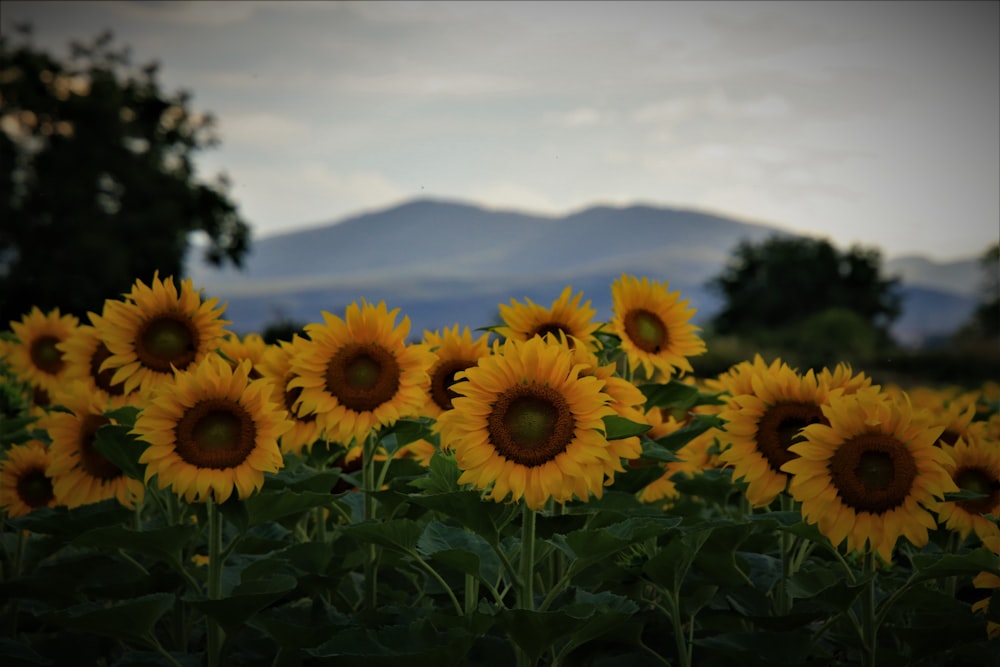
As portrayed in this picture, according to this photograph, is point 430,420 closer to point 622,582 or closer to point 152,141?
point 622,582

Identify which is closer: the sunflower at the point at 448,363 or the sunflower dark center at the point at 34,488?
the sunflower at the point at 448,363

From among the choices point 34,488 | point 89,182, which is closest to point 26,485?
point 34,488

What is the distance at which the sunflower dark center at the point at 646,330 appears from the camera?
431 cm

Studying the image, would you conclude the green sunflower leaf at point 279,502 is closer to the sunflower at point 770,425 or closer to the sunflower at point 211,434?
the sunflower at point 211,434

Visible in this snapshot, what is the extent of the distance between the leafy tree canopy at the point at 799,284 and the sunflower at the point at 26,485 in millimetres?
72988

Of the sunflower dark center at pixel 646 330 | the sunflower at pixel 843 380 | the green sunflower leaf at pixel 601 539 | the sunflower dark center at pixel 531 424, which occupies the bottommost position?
the green sunflower leaf at pixel 601 539

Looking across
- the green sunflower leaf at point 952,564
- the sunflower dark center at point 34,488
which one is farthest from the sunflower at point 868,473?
the sunflower dark center at point 34,488

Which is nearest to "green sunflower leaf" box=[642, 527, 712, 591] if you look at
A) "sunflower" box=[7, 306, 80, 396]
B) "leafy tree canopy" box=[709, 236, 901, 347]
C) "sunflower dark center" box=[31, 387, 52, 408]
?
"sunflower" box=[7, 306, 80, 396]

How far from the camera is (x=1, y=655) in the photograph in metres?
3.69

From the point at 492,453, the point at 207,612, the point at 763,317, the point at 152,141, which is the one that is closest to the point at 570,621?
the point at 492,453

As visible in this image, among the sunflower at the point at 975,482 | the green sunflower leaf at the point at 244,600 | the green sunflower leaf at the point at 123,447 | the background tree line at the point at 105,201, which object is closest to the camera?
the green sunflower leaf at the point at 244,600

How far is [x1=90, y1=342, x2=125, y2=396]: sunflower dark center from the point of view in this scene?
4.39 m

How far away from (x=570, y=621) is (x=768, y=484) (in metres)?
0.92

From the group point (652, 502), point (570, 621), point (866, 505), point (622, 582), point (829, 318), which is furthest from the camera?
point (829, 318)
